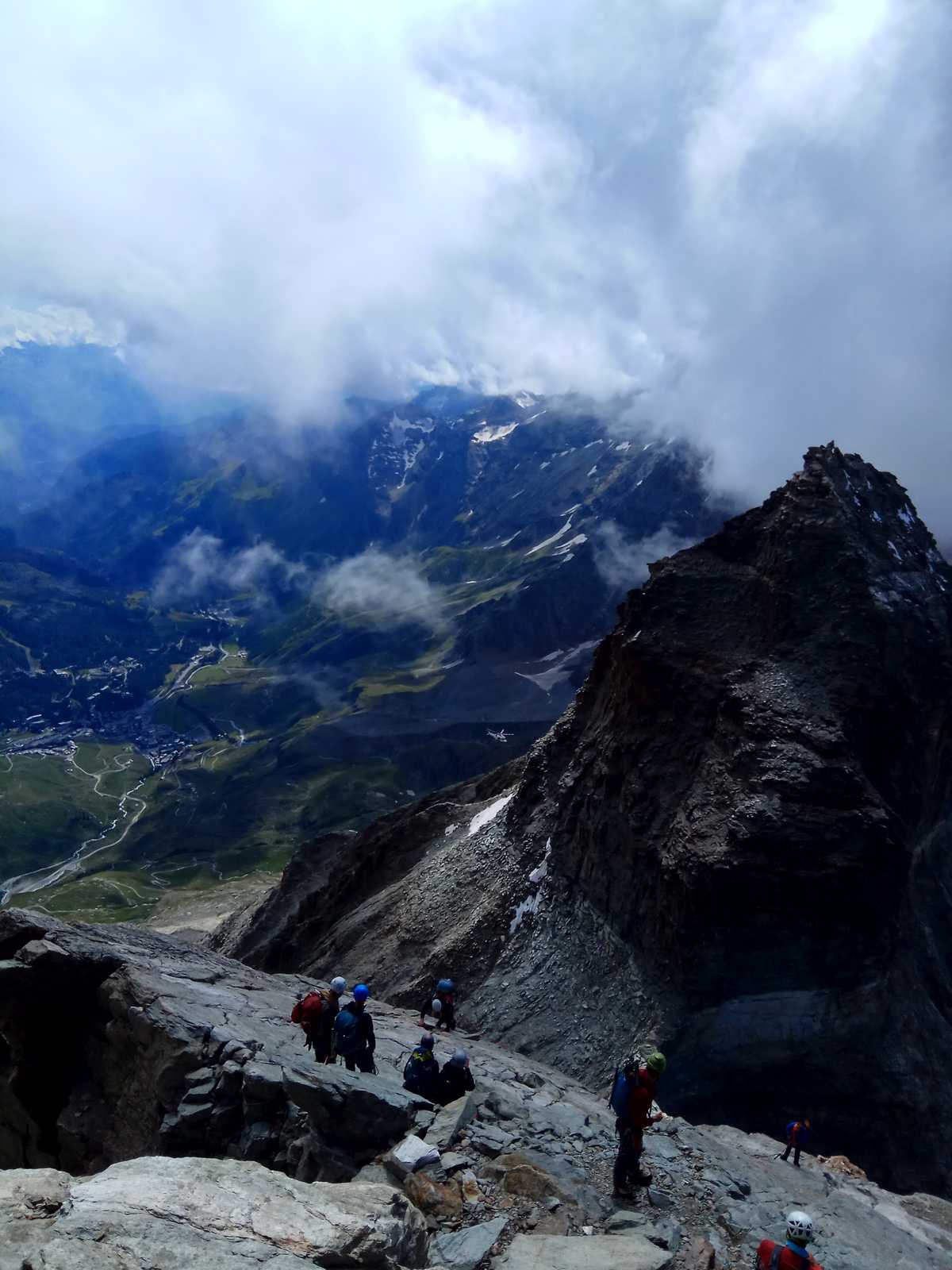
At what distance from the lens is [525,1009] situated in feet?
146

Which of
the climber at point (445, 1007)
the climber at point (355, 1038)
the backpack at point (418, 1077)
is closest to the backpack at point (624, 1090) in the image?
the backpack at point (418, 1077)

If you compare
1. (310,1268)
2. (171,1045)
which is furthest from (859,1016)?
(310,1268)

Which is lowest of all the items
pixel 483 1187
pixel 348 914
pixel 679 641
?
pixel 483 1187

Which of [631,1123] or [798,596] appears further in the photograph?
[798,596]

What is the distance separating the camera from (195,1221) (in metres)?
12.7

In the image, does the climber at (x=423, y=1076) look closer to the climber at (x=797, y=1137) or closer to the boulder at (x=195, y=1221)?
the boulder at (x=195, y=1221)

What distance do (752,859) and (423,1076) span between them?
24.5 meters

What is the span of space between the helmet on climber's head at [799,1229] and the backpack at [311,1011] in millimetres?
13442

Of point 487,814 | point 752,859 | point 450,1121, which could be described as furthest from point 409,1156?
point 487,814

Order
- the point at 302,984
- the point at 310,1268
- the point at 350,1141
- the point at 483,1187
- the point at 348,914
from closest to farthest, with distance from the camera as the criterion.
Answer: the point at 310,1268 < the point at 483,1187 < the point at 350,1141 < the point at 302,984 < the point at 348,914

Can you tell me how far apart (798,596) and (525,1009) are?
28.2 meters

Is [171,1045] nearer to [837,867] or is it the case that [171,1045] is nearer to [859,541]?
[837,867]

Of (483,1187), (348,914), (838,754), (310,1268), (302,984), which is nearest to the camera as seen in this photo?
(310,1268)

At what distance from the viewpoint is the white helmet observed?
14977 millimetres
